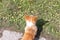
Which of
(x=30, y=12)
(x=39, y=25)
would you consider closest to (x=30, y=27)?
(x=39, y=25)

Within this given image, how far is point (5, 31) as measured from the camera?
16.5 feet

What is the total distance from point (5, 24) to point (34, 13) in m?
0.78

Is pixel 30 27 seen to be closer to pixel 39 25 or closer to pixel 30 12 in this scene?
pixel 39 25

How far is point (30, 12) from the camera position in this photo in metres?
5.49

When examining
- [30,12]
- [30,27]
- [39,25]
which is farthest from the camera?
[30,12]

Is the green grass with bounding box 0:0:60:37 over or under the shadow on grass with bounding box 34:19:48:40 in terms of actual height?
over

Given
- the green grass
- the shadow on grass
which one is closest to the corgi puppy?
the shadow on grass

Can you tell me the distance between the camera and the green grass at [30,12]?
5.13 meters

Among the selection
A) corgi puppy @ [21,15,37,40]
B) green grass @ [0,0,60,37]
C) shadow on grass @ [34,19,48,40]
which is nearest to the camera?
corgi puppy @ [21,15,37,40]

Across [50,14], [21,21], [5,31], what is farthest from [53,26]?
[5,31]

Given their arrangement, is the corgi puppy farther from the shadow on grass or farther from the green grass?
the green grass

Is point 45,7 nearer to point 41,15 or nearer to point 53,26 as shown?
point 41,15

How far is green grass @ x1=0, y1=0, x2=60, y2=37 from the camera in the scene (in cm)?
513

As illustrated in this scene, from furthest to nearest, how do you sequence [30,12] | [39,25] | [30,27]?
[30,12] → [39,25] → [30,27]
